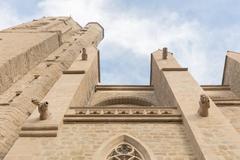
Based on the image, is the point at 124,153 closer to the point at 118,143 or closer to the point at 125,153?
the point at 125,153

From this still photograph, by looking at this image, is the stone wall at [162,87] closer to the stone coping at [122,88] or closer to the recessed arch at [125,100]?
the stone coping at [122,88]

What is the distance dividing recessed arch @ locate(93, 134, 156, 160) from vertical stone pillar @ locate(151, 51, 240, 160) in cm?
99

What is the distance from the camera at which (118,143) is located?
7.40 meters

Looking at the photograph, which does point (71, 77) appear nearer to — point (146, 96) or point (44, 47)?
point (146, 96)

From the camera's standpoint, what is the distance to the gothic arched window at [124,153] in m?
6.97

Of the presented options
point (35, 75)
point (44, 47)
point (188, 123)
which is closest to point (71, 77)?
point (35, 75)

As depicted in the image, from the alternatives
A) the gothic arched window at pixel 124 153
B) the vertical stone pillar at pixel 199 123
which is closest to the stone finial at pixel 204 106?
the vertical stone pillar at pixel 199 123

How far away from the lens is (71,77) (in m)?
10.7

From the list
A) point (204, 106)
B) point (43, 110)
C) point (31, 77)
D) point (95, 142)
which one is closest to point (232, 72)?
point (204, 106)

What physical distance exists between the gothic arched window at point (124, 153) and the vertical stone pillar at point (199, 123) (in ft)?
3.93

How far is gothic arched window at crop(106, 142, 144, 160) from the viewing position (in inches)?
274

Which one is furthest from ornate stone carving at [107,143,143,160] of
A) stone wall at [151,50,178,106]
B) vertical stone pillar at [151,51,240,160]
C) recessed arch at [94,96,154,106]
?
recessed arch at [94,96,154,106]

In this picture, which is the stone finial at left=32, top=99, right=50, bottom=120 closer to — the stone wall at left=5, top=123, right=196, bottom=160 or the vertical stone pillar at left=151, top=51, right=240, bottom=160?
the stone wall at left=5, top=123, right=196, bottom=160

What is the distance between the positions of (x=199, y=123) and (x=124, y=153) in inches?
69.6
